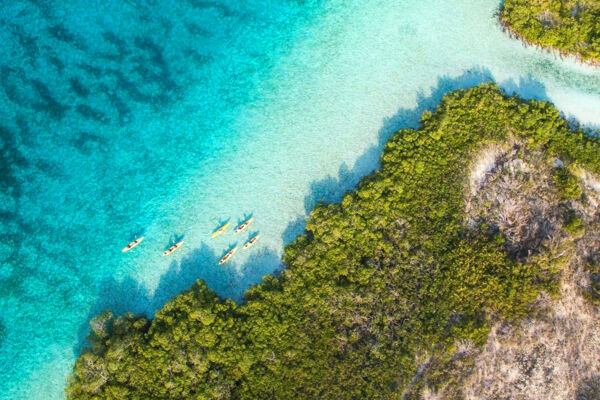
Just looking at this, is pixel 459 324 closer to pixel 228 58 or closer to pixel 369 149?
pixel 369 149

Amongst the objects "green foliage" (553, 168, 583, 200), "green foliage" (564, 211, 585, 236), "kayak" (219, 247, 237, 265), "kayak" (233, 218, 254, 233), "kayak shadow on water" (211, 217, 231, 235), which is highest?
"kayak shadow on water" (211, 217, 231, 235)

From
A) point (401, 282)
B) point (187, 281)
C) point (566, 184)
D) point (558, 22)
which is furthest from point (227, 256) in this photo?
point (558, 22)

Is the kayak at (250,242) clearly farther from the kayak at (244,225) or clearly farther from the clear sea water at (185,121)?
the kayak at (244,225)

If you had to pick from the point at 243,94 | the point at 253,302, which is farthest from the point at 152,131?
the point at 253,302

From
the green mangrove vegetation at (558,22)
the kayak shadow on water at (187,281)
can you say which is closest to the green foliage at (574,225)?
the green mangrove vegetation at (558,22)

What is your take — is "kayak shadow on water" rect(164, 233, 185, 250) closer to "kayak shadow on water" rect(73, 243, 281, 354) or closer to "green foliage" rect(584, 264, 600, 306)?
"kayak shadow on water" rect(73, 243, 281, 354)

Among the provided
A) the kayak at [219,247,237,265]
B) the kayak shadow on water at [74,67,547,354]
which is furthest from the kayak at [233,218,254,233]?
the kayak at [219,247,237,265]
